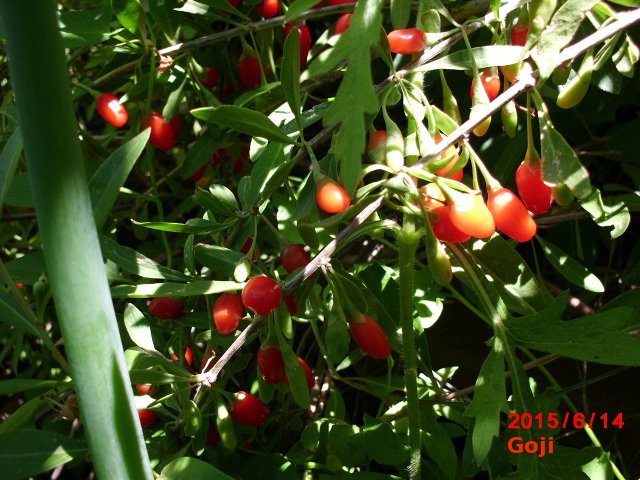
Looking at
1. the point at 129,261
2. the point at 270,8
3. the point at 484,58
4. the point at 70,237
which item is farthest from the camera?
the point at 270,8

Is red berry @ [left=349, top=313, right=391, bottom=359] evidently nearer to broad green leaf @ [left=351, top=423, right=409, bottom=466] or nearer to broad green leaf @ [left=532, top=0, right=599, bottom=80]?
broad green leaf @ [left=351, top=423, right=409, bottom=466]

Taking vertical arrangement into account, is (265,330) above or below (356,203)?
below

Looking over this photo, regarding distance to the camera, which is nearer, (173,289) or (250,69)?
(173,289)

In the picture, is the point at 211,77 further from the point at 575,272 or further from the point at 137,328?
the point at 575,272

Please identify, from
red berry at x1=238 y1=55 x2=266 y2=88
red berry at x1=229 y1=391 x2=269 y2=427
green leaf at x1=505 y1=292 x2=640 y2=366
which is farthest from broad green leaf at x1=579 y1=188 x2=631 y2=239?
red berry at x1=238 y1=55 x2=266 y2=88

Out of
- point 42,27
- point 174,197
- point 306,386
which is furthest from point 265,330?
point 174,197

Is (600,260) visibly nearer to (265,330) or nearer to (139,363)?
(265,330)

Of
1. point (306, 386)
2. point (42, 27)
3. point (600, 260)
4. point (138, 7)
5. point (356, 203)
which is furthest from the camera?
point (600, 260)

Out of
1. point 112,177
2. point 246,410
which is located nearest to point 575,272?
point 246,410
